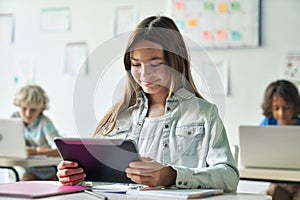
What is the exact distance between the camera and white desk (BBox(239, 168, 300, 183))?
2.54 metres

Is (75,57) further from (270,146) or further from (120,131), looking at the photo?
(120,131)

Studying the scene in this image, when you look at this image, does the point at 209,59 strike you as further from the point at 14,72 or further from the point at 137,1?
the point at 14,72

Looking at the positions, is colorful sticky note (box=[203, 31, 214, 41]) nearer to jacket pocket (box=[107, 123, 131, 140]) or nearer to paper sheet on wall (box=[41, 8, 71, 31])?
paper sheet on wall (box=[41, 8, 71, 31])

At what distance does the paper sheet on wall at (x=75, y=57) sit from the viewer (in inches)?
170

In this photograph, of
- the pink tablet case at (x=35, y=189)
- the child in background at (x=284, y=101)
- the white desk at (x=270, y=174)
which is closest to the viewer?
the pink tablet case at (x=35, y=189)

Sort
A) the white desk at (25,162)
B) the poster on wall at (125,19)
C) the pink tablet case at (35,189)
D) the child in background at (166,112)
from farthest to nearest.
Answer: the poster on wall at (125,19) < the white desk at (25,162) < the child in background at (166,112) < the pink tablet case at (35,189)

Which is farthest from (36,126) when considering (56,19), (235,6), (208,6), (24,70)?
(235,6)

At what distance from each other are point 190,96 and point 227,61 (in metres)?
2.10

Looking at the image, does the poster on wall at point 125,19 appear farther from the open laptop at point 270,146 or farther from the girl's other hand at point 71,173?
the girl's other hand at point 71,173

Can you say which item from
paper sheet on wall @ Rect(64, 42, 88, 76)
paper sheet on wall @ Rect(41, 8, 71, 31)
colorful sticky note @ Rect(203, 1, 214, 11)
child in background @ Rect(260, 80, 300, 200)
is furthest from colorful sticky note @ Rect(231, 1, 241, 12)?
paper sheet on wall @ Rect(41, 8, 71, 31)

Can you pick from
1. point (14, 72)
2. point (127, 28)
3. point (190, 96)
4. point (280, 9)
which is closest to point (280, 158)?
point (190, 96)

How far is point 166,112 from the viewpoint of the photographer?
1776 millimetres

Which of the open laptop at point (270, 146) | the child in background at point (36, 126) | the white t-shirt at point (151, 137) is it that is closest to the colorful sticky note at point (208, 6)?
the child in background at point (36, 126)

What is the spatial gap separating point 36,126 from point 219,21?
1389 mm
